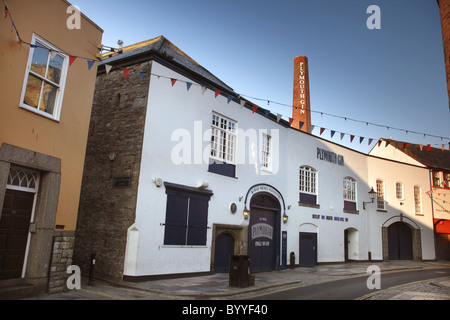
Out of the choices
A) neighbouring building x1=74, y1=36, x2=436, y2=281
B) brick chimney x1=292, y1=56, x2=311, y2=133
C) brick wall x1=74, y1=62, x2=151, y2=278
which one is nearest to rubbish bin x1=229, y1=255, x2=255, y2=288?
neighbouring building x1=74, y1=36, x2=436, y2=281

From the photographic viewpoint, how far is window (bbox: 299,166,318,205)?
770 inches

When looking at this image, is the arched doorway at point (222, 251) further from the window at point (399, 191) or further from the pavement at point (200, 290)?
the window at point (399, 191)

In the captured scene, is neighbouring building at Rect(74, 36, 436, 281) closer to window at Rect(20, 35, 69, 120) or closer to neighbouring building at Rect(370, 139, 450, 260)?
window at Rect(20, 35, 69, 120)

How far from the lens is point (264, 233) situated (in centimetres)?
1667

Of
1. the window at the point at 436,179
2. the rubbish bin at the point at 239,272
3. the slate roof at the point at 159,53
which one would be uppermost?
the slate roof at the point at 159,53

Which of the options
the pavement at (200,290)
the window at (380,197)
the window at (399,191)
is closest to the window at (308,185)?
the pavement at (200,290)

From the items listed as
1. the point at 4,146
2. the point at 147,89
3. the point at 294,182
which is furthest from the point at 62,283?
the point at 294,182

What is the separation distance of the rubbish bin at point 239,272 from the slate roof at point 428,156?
22327 mm

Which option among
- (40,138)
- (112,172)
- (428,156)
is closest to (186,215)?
(112,172)

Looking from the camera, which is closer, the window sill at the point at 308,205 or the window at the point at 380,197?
the window sill at the point at 308,205

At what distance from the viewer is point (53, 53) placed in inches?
348

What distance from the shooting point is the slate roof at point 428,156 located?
93.4 feet

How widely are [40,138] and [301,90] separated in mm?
32746

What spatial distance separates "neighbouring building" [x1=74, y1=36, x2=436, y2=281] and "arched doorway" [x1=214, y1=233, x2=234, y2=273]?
0.04 m
